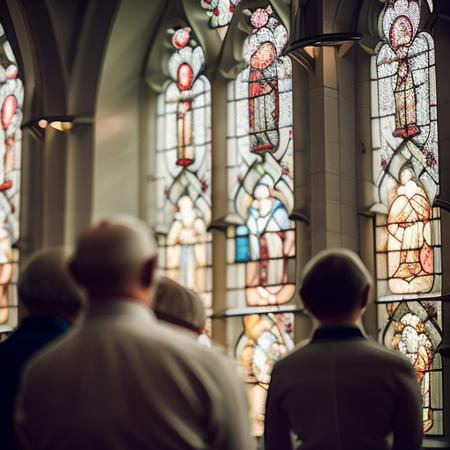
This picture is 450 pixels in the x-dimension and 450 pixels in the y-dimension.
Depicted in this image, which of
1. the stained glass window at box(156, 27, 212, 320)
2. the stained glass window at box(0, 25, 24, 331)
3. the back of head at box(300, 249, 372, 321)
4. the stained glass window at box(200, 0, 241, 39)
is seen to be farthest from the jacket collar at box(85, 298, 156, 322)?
the stained glass window at box(0, 25, 24, 331)

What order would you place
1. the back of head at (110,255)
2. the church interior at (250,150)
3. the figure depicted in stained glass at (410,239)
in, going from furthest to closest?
1. the church interior at (250,150)
2. the figure depicted in stained glass at (410,239)
3. the back of head at (110,255)

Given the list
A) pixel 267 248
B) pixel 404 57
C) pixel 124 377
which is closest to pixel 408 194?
pixel 404 57

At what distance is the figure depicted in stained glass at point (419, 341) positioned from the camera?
1094 cm

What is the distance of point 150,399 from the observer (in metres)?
2.48

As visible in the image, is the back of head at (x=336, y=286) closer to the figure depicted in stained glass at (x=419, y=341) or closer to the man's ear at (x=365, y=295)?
the man's ear at (x=365, y=295)

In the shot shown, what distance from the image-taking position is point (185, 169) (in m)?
13.8

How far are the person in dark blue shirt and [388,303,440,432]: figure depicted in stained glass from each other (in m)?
7.67

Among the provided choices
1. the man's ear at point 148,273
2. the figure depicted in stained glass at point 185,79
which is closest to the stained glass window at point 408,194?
the figure depicted in stained glass at point 185,79

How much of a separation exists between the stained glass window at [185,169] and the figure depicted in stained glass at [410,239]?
2.44 m

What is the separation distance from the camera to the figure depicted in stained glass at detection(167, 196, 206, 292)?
13.4 m

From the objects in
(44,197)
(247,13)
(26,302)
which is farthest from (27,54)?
(26,302)

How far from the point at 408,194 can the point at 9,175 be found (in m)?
5.67

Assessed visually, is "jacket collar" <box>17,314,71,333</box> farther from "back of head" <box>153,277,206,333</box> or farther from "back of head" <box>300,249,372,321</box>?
"back of head" <box>300,249,372,321</box>

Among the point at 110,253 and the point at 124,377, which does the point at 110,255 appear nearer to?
the point at 110,253
